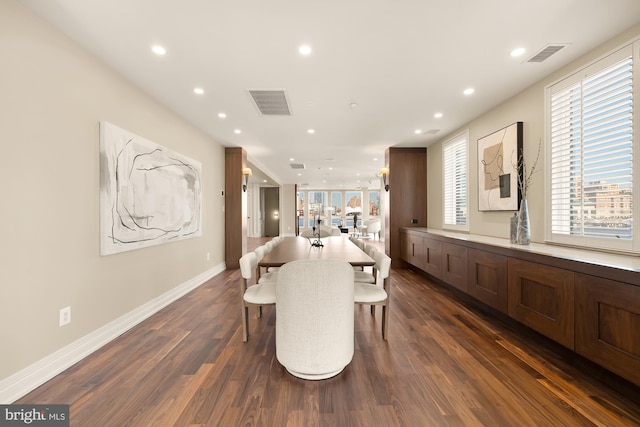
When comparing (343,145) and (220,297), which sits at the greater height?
(343,145)

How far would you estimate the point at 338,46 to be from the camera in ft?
7.77

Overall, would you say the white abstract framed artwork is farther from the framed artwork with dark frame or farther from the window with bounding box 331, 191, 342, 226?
the window with bounding box 331, 191, 342, 226

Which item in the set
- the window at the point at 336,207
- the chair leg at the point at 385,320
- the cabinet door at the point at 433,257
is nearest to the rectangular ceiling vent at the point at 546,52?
the cabinet door at the point at 433,257

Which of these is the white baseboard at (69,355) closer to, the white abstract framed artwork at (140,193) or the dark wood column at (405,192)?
the white abstract framed artwork at (140,193)

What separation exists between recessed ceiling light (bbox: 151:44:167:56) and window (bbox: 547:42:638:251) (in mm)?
3911

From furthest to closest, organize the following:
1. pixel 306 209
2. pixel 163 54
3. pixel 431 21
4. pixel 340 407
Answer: pixel 306 209
pixel 163 54
pixel 431 21
pixel 340 407

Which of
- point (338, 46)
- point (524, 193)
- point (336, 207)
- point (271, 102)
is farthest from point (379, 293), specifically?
point (336, 207)

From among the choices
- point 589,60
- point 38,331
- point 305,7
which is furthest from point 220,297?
point 589,60

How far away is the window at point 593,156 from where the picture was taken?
218cm

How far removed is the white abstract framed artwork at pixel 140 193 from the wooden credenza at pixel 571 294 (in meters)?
3.99

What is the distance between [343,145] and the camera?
5789mm

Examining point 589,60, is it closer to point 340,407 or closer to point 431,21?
point 431,21

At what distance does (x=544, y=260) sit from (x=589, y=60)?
75.8 inches

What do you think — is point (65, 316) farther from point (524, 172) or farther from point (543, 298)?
point (524, 172)
